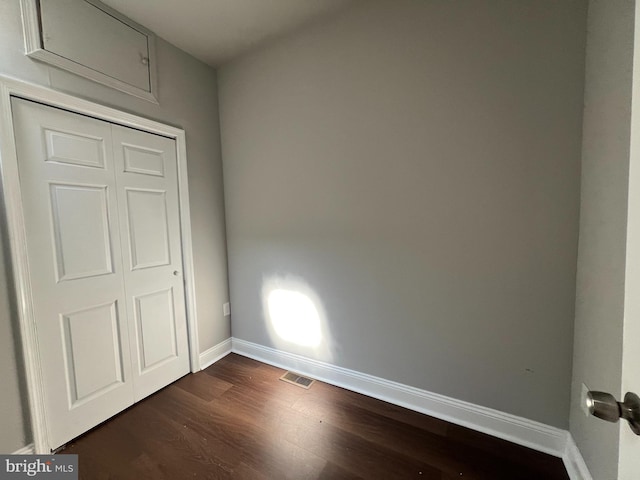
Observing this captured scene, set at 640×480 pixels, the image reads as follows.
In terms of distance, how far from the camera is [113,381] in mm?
1754

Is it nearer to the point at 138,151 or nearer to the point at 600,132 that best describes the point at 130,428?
the point at 138,151

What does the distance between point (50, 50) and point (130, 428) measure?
2.32m

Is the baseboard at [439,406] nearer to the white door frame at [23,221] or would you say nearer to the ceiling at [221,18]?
the white door frame at [23,221]

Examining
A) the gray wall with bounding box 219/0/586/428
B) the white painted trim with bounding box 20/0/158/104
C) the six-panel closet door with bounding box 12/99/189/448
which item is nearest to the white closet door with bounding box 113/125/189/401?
the six-panel closet door with bounding box 12/99/189/448

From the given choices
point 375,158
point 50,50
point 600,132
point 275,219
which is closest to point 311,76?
point 375,158

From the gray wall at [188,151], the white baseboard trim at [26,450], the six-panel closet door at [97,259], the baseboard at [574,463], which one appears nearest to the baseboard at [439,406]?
the baseboard at [574,463]

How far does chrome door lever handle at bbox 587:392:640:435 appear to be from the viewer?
0.41 metres

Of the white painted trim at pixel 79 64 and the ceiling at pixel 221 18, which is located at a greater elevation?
the ceiling at pixel 221 18

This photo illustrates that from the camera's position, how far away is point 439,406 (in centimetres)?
167

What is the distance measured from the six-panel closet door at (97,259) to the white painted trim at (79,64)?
0.26 m

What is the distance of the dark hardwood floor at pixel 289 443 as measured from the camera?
1331mm

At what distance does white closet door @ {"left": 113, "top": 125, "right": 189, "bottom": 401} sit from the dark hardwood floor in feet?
0.94

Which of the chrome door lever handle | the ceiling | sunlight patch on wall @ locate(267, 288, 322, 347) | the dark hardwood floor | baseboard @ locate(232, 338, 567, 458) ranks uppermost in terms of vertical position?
the ceiling

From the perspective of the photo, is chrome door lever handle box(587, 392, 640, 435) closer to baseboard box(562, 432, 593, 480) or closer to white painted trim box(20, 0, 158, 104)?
baseboard box(562, 432, 593, 480)
